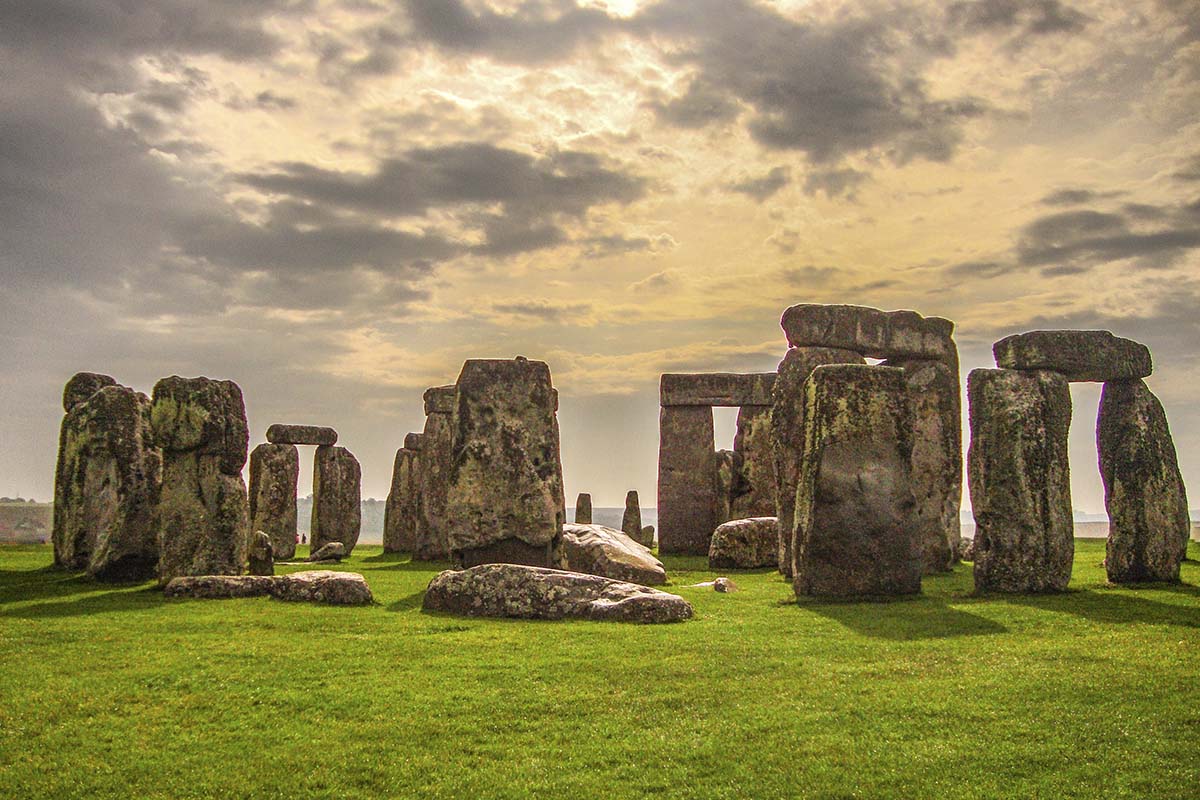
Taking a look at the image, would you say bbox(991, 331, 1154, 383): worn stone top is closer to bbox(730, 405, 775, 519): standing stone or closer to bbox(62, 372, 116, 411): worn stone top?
bbox(730, 405, 775, 519): standing stone

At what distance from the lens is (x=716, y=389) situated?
24.3 metres

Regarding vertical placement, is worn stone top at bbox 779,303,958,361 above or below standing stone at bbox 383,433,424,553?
above

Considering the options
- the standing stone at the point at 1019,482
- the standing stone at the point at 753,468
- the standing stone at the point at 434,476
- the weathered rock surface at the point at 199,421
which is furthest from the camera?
the standing stone at the point at 753,468

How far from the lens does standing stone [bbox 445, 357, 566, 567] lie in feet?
47.8

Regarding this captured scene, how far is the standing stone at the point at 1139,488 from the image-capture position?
13.6 metres

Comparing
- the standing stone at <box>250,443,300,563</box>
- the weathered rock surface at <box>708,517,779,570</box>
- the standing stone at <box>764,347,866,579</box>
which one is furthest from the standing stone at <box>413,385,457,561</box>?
the standing stone at <box>764,347,866,579</box>

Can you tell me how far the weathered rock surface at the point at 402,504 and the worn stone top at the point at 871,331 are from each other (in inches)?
510

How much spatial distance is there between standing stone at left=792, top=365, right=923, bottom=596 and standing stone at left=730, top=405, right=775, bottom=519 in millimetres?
10254

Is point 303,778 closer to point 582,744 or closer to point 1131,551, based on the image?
point 582,744

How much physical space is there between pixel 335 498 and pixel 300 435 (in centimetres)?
193

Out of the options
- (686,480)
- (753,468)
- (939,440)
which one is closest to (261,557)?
(686,480)

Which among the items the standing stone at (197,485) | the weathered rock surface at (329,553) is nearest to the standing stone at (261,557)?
the standing stone at (197,485)

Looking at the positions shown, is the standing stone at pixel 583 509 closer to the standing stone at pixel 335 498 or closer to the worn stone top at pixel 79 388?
the standing stone at pixel 335 498

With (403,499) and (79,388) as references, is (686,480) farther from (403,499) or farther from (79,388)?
(79,388)
